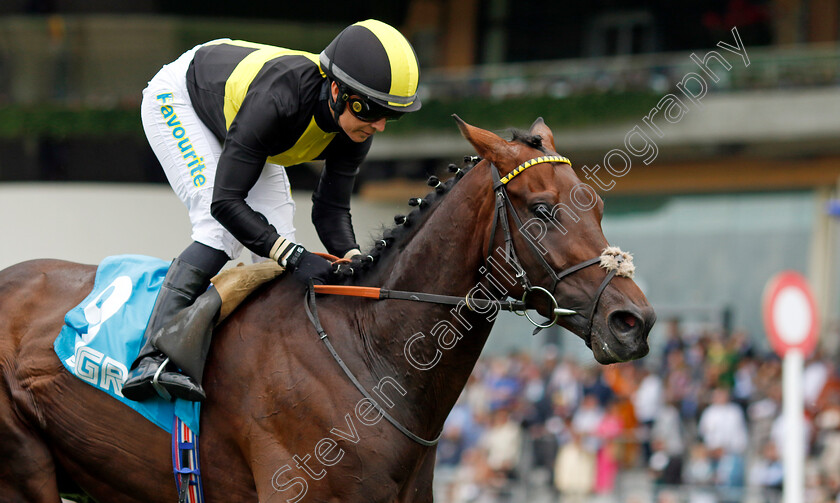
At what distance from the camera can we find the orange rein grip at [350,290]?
13.6 feet

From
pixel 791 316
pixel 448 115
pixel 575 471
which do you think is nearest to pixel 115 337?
pixel 791 316

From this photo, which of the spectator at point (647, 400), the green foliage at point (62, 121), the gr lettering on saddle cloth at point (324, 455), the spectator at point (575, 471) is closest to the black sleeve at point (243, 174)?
the gr lettering on saddle cloth at point (324, 455)

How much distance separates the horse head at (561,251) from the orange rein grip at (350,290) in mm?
572

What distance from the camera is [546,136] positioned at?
13.8 ft

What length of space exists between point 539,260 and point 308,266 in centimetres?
103

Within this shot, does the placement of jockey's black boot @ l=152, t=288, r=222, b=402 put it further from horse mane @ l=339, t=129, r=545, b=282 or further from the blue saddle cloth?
horse mane @ l=339, t=129, r=545, b=282

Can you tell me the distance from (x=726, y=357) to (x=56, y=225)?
12914 millimetres

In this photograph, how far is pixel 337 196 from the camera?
189 inches

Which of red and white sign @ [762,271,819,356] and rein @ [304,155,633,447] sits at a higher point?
red and white sign @ [762,271,819,356]

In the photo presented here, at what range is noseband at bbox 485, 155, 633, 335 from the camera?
3.71 metres

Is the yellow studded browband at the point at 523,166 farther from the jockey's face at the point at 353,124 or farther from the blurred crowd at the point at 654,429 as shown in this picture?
the blurred crowd at the point at 654,429

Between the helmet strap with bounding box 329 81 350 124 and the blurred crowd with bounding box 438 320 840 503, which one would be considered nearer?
the helmet strap with bounding box 329 81 350 124

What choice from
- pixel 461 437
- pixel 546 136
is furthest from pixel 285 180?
pixel 461 437

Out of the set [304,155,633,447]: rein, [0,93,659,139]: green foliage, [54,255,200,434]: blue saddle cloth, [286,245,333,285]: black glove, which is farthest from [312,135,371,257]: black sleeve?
[0,93,659,139]: green foliage
